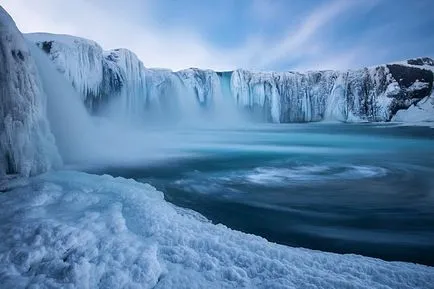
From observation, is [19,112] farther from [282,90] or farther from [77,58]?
[282,90]

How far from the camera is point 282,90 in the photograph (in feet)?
125

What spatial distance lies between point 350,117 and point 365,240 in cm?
3521

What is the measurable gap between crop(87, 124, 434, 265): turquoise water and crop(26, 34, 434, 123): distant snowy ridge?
1858 cm

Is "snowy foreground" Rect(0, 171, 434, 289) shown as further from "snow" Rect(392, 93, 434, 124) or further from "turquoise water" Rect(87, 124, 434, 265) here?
"snow" Rect(392, 93, 434, 124)

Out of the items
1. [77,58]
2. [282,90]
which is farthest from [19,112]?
[282,90]

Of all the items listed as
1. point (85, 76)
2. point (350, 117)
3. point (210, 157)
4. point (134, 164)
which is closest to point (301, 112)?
point (350, 117)

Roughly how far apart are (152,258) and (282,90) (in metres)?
37.1

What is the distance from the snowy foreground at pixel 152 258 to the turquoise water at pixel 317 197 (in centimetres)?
67

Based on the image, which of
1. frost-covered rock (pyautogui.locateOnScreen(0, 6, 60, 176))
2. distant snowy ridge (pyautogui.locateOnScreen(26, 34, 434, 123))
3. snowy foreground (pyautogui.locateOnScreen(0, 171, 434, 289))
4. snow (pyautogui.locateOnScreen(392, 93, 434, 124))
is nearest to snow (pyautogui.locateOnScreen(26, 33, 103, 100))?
distant snowy ridge (pyautogui.locateOnScreen(26, 34, 434, 123))

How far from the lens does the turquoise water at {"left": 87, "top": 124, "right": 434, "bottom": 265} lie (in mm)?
3990

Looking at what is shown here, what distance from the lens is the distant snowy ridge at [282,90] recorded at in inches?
1088

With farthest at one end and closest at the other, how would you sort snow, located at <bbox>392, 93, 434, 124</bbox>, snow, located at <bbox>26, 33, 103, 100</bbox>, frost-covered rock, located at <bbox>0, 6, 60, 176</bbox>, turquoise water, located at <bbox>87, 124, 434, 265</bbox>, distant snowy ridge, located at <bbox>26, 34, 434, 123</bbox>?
snow, located at <bbox>392, 93, 434, 124</bbox>
distant snowy ridge, located at <bbox>26, 34, 434, 123</bbox>
snow, located at <bbox>26, 33, 103, 100</bbox>
frost-covered rock, located at <bbox>0, 6, 60, 176</bbox>
turquoise water, located at <bbox>87, 124, 434, 265</bbox>

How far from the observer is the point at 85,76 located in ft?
67.1

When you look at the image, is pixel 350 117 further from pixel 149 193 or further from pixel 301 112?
pixel 149 193
